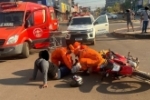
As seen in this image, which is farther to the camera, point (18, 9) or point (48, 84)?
point (18, 9)

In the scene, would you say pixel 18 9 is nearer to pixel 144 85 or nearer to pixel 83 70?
pixel 83 70

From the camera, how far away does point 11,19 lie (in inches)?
423

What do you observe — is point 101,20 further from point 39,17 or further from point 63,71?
point 63,71

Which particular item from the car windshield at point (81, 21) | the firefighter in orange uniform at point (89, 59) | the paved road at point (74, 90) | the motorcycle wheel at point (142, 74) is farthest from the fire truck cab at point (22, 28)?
the motorcycle wheel at point (142, 74)

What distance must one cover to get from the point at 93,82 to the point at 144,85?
130 cm

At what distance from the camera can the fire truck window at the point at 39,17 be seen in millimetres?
11152

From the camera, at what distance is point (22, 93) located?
19.3 ft

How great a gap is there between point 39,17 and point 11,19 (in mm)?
1327

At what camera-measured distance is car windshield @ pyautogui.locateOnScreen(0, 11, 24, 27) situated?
417 inches

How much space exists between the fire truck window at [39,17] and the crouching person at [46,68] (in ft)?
15.3

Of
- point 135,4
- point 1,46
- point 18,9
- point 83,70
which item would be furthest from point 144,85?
point 135,4

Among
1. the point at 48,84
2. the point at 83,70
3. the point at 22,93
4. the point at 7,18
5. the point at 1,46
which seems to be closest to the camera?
the point at 22,93

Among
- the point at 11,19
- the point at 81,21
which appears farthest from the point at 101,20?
the point at 11,19

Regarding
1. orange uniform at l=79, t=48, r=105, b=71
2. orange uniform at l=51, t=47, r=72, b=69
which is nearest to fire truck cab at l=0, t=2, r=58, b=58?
orange uniform at l=51, t=47, r=72, b=69
